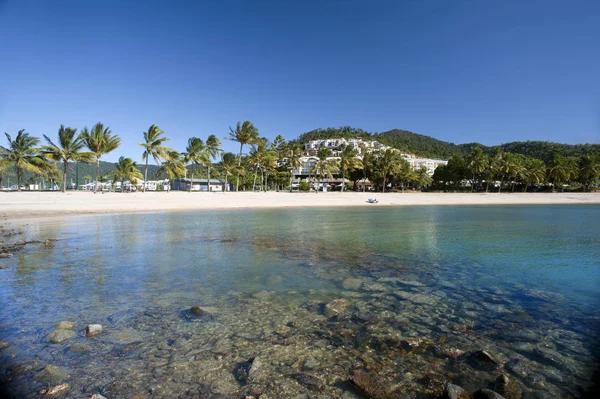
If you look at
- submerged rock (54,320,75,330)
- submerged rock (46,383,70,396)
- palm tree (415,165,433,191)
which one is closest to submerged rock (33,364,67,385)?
submerged rock (46,383,70,396)

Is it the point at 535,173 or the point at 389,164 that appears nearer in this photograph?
the point at 535,173

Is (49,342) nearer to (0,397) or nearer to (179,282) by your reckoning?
(0,397)

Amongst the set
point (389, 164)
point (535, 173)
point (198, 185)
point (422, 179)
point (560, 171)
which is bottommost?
point (198, 185)

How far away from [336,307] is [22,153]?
5590 centimetres

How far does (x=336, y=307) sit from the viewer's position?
6488 millimetres

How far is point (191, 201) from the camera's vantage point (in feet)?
137

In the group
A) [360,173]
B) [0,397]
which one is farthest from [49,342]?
[360,173]

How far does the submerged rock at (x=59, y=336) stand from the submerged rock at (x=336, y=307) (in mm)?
4441

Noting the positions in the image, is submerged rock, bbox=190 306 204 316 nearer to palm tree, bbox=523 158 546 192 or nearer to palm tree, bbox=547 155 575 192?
palm tree, bbox=523 158 546 192

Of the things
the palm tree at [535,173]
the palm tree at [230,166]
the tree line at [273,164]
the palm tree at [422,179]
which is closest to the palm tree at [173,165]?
the tree line at [273,164]

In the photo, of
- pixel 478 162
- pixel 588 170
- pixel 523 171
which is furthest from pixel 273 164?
pixel 588 170

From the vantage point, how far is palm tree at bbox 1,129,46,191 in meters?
43.6

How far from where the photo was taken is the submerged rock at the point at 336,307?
20.3 feet

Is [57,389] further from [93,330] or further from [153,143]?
[153,143]
